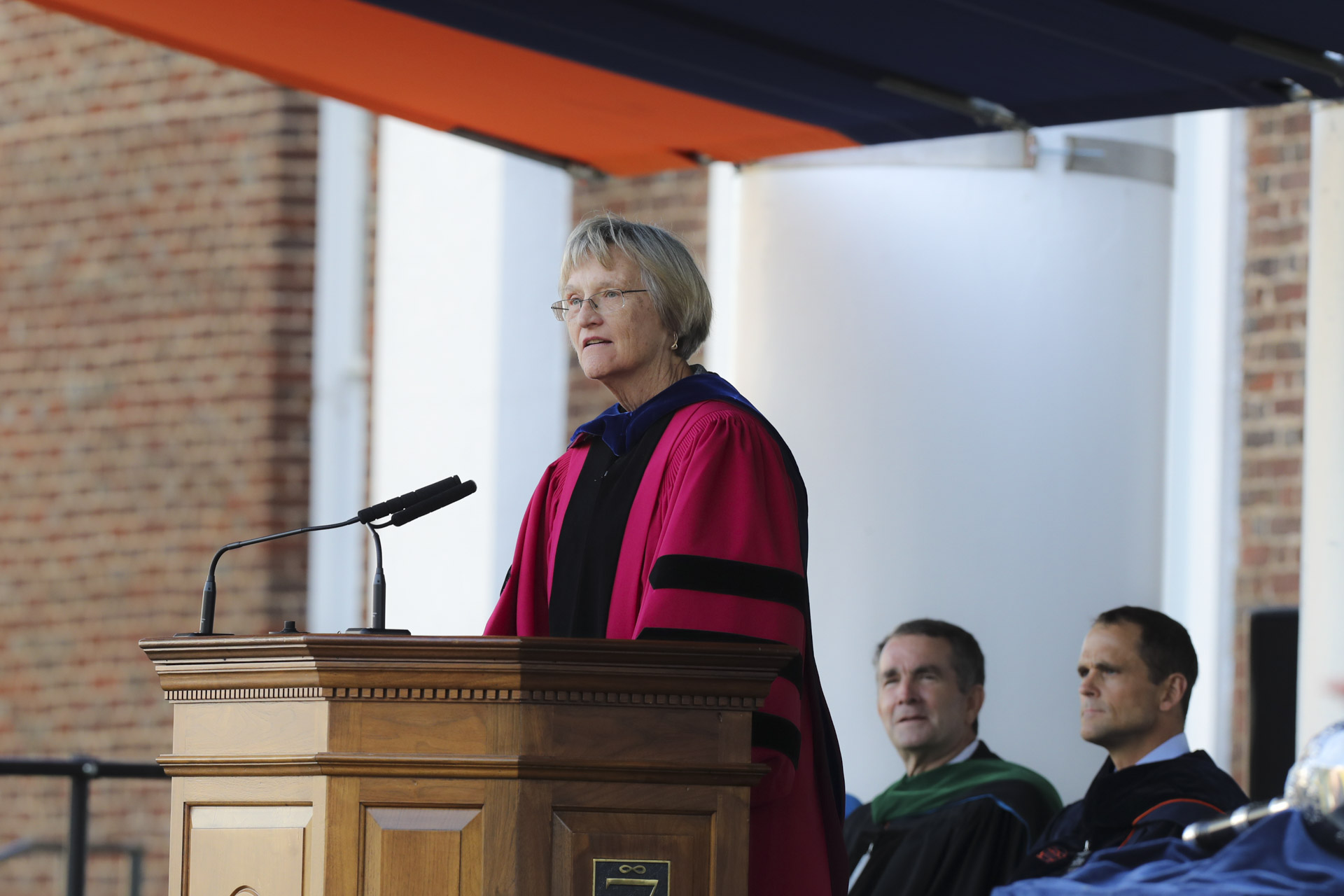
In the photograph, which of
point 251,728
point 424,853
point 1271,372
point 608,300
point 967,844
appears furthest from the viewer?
point 1271,372

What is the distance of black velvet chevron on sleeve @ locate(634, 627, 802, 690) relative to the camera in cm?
274

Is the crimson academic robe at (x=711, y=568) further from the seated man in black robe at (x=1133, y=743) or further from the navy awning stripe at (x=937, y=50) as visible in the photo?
the navy awning stripe at (x=937, y=50)

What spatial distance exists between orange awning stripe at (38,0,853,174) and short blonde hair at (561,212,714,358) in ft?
5.45

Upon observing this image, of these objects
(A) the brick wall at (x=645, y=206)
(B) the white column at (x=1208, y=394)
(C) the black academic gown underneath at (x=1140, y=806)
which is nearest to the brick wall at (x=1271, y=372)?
(B) the white column at (x=1208, y=394)

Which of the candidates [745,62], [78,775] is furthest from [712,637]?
[78,775]

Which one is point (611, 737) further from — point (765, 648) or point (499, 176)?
point (499, 176)

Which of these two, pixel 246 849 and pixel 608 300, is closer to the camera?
pixel 246 849

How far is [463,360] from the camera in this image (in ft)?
20.4

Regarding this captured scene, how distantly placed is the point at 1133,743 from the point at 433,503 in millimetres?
1929

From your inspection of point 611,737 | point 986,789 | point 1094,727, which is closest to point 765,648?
point 611,737

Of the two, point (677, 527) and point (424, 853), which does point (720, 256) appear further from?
point (424, 853)

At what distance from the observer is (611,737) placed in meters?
2.44

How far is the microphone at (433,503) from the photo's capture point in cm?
282

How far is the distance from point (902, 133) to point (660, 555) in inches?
90.4
